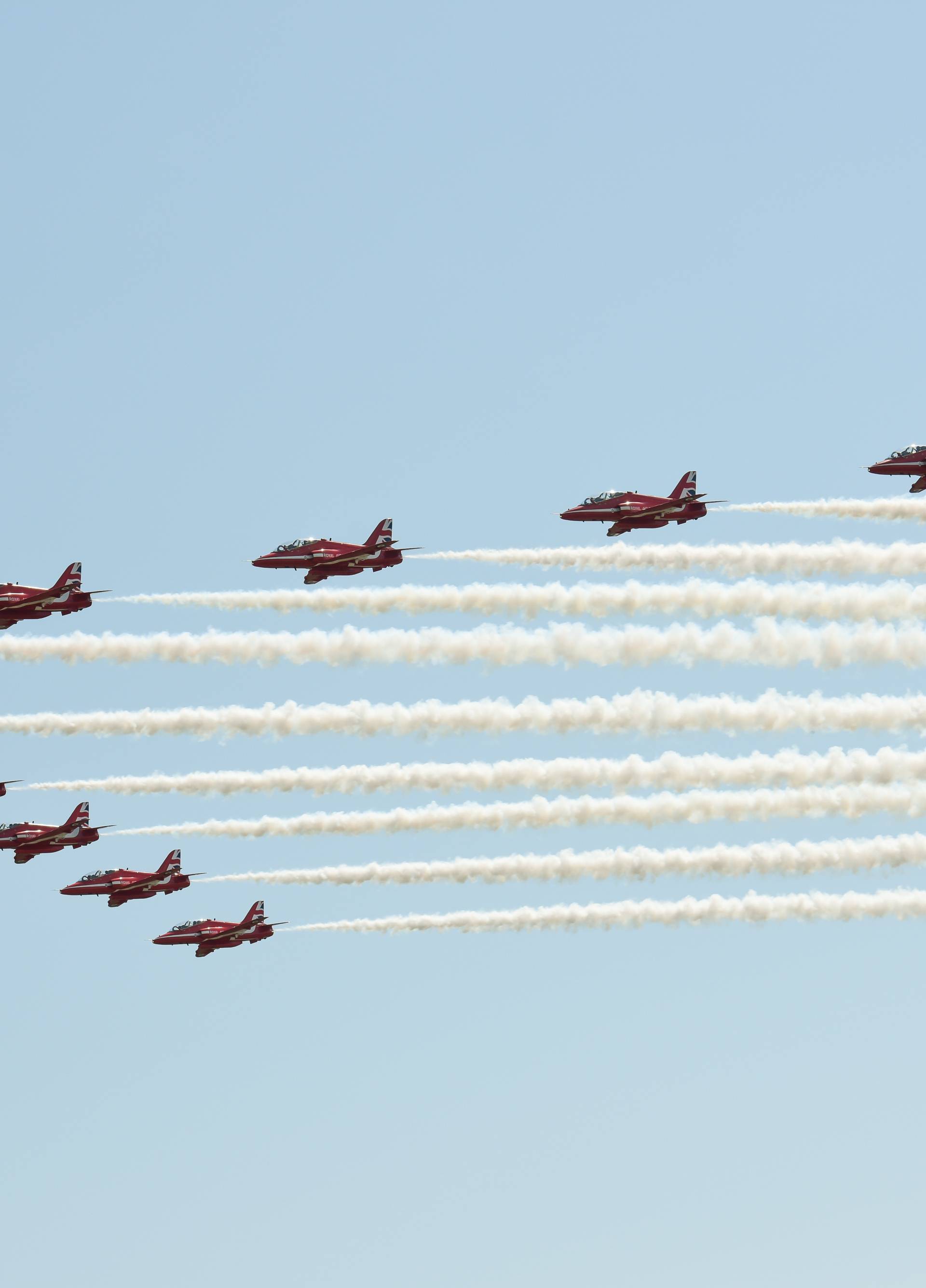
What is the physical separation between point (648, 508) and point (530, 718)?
35.2ft

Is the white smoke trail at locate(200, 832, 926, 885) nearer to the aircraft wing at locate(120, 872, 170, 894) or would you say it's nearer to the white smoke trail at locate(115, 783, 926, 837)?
the white smoke trail at locate(115, 783, 926, 837)

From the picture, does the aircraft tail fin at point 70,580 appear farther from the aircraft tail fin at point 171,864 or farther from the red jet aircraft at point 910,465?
the red jet aircraft at point 910,465

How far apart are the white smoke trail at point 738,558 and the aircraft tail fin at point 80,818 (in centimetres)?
2556

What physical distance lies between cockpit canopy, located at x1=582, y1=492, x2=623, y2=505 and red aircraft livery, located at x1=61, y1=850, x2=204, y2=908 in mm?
28485

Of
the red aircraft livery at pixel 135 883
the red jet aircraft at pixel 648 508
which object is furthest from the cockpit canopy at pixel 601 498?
the red aircraft livery at pixel 135 883

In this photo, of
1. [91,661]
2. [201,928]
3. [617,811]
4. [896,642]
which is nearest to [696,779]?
[617,811]

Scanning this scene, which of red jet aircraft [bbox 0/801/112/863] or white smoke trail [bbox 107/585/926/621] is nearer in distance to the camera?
white smoke trail [bbox 107/585/926/621]

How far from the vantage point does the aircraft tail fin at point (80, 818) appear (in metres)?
110

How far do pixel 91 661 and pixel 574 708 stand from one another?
940 inches

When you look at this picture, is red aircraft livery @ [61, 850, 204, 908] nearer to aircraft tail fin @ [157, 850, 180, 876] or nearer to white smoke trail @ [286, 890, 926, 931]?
aircraft tail fin @ [157, 850, 180, 876]

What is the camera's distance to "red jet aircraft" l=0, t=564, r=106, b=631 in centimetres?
9844

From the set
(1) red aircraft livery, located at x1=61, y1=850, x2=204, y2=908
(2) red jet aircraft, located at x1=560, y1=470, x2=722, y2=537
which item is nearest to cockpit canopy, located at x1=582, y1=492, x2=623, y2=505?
(2) red jet aircraft, located at x1=560, y1=470, x2=722, y2=537

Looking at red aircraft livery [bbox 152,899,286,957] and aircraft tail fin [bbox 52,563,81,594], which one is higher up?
aircraft tail fin [bbox 52,563,81,594]

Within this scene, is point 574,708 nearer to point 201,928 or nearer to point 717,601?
point 717,601
